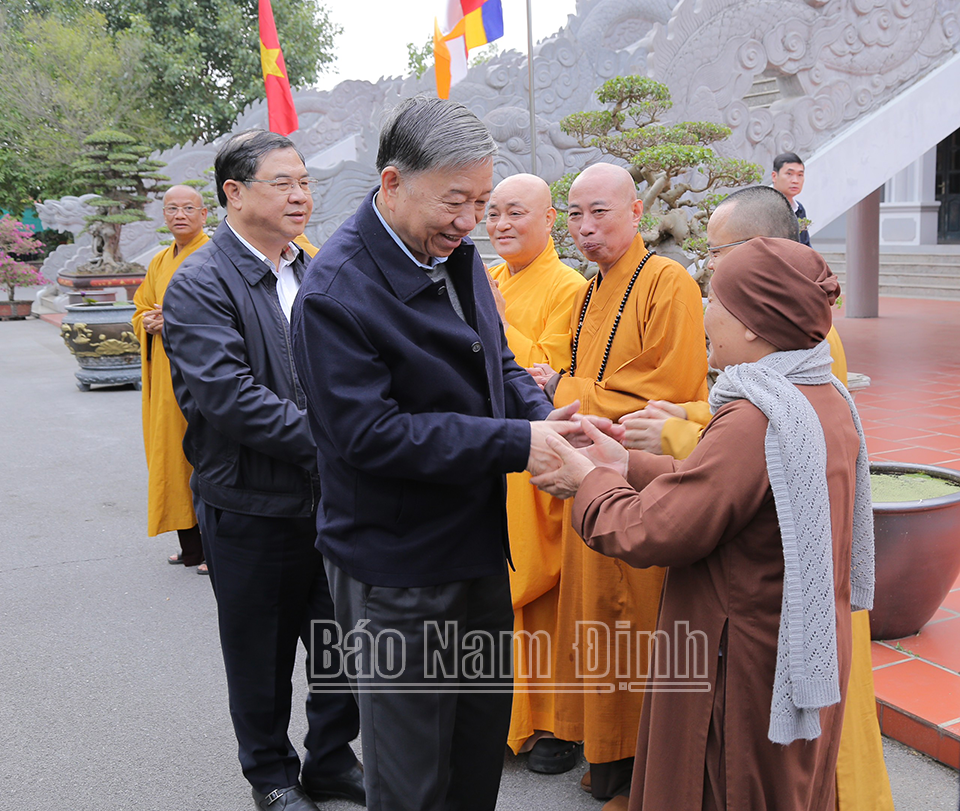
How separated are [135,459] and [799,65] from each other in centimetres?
659

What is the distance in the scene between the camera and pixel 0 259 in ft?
61.9

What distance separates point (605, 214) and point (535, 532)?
105 centimetres

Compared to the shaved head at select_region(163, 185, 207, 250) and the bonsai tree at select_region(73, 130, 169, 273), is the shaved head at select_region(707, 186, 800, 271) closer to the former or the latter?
the shaved head at select_region(163, 185, 207, 250)

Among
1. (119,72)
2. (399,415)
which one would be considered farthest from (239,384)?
(119,72)

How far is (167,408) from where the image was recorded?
451 cm

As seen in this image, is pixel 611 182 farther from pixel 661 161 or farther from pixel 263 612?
pixel 263 612

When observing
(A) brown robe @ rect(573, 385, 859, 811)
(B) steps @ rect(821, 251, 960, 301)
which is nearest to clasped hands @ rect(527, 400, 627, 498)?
(A) brown robe @ rect(573, 385, 859, 811)

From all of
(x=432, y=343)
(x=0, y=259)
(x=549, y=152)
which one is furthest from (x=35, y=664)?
(x=0, y=259)

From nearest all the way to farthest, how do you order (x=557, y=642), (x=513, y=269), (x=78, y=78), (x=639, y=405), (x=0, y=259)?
(x=639, y=405), (x=557, y=642), (x=513, y=269), (x=0, y=259), (x=78, y=78)

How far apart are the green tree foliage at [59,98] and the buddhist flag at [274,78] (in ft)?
50.5

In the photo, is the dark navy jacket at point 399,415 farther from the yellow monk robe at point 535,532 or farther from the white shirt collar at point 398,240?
the yellow monk robe at point 535,532

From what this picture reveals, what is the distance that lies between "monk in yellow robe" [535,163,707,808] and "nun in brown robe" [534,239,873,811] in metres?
0.83

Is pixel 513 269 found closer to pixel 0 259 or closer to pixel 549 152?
pixel 549 152

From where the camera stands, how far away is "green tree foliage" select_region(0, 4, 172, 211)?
2245 centimetres
